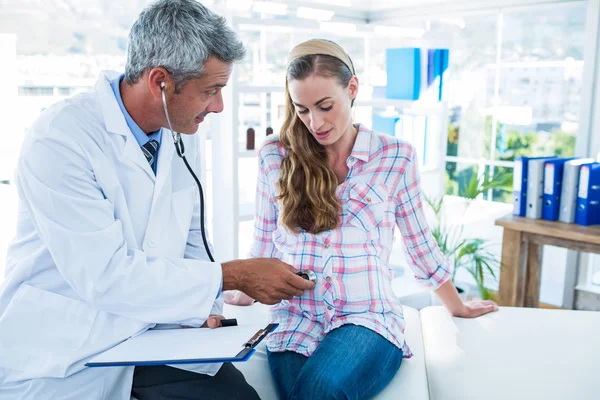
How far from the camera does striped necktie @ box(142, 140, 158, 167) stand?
51.7 inches

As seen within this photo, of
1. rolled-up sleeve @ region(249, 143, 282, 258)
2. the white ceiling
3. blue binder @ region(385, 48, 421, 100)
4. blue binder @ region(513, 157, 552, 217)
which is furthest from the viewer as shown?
the white ceiling

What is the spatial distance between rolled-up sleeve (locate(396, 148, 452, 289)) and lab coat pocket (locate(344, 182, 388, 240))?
7 cm

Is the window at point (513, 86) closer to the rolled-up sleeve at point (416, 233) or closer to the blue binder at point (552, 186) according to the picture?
the blue binder at point (552, 186)

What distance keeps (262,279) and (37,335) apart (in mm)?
481

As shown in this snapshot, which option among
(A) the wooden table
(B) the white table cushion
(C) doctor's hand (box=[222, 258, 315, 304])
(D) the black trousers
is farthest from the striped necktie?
(A) the wooden table

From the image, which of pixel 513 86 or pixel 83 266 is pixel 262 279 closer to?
pixel 83 266

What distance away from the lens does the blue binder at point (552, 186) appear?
251 cm

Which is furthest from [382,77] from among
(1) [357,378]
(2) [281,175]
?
(1) [357,378]

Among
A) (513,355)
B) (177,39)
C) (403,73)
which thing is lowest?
(513,355)

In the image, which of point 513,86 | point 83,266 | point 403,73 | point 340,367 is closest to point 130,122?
point 83,266

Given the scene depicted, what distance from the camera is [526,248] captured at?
99.9 inches

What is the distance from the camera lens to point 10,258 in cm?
119

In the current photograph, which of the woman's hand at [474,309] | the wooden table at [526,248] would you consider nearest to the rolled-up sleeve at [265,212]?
the woman's hand at [474,309]

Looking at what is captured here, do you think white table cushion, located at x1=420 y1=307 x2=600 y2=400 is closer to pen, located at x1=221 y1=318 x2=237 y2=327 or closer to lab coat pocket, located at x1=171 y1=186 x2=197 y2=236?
pen, located at x1=221 y1=318 x2=237 y2=327
